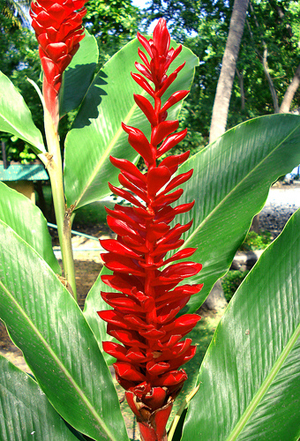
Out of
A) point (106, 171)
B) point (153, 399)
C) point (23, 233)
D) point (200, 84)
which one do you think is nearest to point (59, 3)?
point (106, 171)

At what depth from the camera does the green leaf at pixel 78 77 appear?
1.26m

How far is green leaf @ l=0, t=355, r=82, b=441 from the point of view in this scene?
0.79 metres

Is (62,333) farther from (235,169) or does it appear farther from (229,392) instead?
(235,169)

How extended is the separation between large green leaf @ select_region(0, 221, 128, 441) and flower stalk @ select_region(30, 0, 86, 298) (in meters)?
0.28

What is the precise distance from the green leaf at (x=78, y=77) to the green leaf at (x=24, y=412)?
82 cm

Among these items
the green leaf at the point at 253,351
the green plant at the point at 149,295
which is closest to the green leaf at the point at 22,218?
Answer: the green plant at the point at 149,295

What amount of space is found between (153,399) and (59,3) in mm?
982

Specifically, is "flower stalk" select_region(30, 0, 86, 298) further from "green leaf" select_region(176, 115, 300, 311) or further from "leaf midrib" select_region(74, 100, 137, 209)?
"green leaf" select_region(176, 115, 300, 311)

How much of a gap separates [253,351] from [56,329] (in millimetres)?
460

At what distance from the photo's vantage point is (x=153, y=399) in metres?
0.65

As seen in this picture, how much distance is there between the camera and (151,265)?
0.59 m

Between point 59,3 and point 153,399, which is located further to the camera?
point 59,3

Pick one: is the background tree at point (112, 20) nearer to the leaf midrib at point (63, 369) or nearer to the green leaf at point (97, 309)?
the green leaf at point (97, 309)

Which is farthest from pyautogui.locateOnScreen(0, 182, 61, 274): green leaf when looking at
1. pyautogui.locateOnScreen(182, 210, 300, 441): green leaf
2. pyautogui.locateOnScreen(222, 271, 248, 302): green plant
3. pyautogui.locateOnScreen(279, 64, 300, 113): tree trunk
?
pyautogui.locateOnScreen(279, 64, 300, 113): tree trunk
